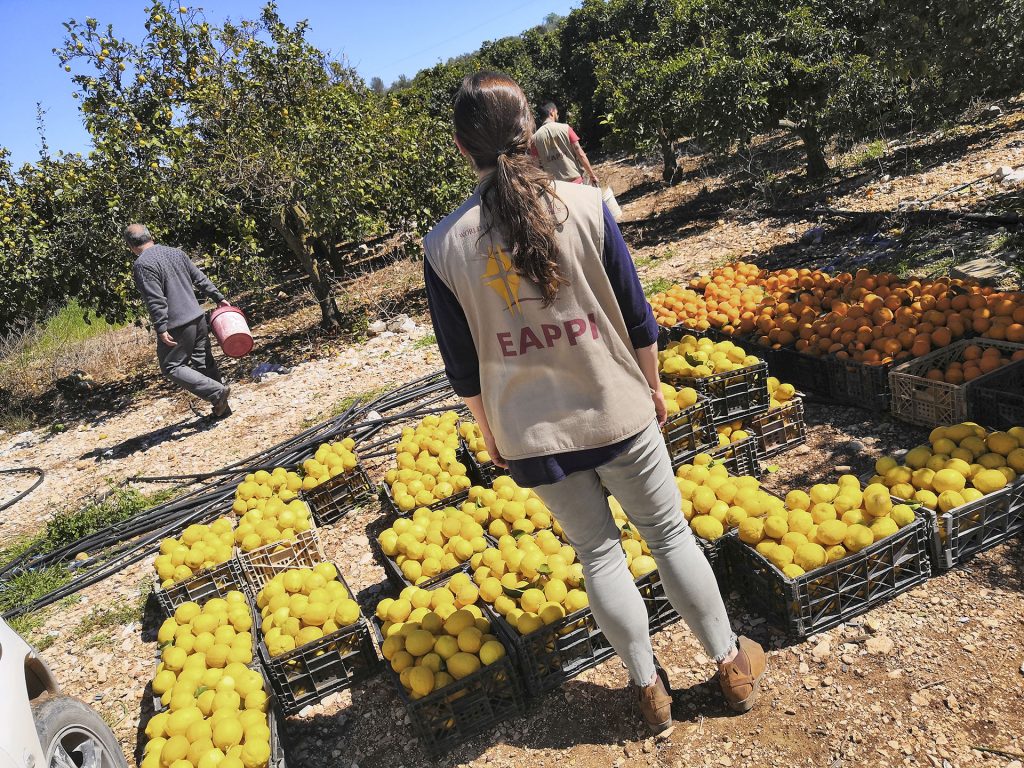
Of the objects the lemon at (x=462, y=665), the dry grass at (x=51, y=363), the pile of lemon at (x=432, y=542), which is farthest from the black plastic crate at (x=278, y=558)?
the dry grass at (x=51, y=363)

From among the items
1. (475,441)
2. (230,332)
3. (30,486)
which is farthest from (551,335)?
(30,486)

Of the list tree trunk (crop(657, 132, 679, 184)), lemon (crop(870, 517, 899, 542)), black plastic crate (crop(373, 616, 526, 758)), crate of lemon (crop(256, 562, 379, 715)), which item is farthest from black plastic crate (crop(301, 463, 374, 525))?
tree trunk (crop(657, 132, 679, 184))

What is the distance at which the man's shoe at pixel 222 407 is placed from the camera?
8.79 m

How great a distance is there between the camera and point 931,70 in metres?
5.94

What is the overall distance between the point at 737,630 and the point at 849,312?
3.05 meters

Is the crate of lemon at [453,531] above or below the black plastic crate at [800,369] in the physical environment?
above

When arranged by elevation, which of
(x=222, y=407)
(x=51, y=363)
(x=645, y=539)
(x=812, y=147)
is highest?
(x=51, y=363)

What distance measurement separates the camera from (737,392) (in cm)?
480

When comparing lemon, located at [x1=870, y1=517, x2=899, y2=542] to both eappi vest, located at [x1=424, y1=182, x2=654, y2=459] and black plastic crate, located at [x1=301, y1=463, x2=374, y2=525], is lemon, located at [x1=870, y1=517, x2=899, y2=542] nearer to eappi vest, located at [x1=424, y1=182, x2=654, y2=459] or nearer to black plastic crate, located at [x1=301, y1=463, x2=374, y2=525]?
eappi vest, located at [x1=424, y1=182, x2=654, y2=459]

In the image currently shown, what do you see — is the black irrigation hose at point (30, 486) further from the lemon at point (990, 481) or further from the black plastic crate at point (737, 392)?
the lemon at point (990, 481)

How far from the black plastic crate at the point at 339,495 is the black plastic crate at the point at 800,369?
345 centimetres

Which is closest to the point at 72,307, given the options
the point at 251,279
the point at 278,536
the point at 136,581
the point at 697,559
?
the point at 251,279

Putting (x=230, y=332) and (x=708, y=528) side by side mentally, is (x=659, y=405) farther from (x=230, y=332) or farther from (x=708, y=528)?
(x=230, y=332)

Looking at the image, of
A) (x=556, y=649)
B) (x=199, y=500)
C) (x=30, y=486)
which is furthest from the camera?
(x=30, y=486)
